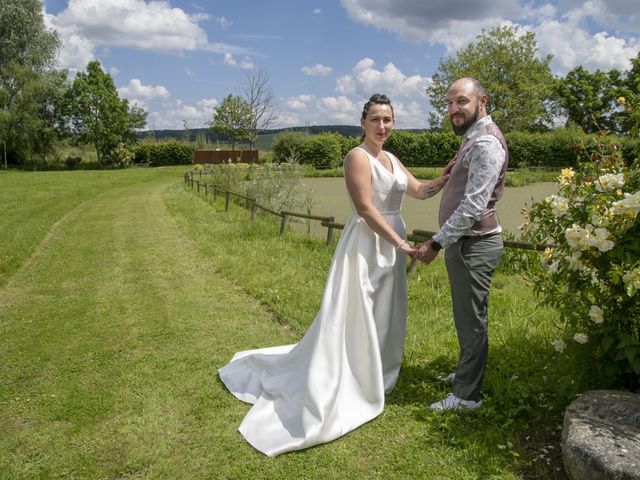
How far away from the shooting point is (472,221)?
282 cm

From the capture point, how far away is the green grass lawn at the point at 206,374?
285cm

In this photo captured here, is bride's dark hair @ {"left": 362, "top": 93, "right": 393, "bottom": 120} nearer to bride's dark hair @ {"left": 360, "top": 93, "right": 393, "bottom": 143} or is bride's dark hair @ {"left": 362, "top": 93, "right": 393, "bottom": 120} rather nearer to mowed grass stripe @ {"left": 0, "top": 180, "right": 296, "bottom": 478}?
bride's dark hair @ {"left": 360, "top": 93, "right": 393, "bottom": 143}

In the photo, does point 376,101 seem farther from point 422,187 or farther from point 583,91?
point 583,91

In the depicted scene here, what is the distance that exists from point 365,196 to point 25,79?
40.7 m

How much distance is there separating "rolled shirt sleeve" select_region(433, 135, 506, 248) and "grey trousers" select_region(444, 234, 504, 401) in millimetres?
200

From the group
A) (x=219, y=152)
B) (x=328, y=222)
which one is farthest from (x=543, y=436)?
(x=219, y=152)

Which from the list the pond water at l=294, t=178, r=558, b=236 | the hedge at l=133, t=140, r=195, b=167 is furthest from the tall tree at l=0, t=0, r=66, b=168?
the pond water at l=294, t=178, r=558, b=236

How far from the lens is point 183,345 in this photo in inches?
181

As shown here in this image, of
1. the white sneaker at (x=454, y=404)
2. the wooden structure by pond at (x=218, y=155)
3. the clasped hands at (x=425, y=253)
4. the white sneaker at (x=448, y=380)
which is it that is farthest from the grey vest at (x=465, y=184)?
the wooden structure by pond at (x=218, y=155)

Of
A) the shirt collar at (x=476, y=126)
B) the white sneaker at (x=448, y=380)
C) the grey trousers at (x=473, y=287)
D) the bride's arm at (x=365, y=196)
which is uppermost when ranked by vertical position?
the shirt collar at (x=476, y=126)

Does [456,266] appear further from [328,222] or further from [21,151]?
[21,151]

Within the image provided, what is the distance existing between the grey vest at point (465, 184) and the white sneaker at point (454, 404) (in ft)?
3.70

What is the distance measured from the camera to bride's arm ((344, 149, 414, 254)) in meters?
3.24

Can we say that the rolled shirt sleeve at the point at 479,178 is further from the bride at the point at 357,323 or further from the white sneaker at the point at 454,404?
the white sneaker at the point at 454,404
